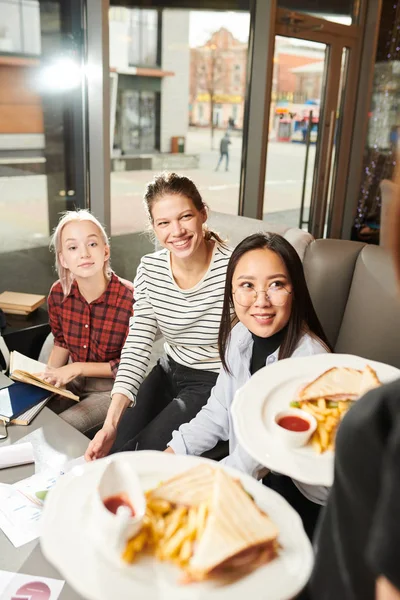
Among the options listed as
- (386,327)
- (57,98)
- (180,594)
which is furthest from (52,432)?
(57,98)

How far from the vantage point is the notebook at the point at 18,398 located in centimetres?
167

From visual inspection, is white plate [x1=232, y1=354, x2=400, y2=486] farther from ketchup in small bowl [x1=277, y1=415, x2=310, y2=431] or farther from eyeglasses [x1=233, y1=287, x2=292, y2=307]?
eyeglasses [x1=233, y1=287, x2=292, y2=307]

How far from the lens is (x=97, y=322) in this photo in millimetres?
2350

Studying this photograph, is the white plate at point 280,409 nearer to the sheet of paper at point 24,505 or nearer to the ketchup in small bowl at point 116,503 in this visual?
the ketchup in small bowl at point 116,503

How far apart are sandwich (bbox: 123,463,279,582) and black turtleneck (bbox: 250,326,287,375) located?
757mm

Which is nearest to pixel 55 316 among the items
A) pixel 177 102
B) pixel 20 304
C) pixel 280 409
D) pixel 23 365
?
pixel 23 365

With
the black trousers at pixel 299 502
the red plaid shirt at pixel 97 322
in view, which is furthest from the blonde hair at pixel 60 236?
the black trousers at pixel 299 502

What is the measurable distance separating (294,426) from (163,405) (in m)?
1.29

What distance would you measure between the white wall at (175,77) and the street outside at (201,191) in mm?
180

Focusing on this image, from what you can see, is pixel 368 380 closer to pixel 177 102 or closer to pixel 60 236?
pixel 60 236

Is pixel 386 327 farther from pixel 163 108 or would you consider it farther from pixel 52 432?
pixel 163 108

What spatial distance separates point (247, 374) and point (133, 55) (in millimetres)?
2719

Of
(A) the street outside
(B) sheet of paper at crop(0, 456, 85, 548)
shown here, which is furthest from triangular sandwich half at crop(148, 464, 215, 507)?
(A) the street outside

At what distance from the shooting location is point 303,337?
1.60 m
